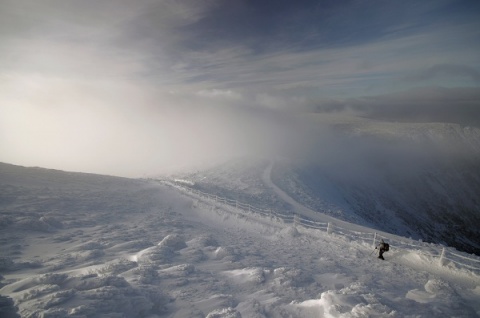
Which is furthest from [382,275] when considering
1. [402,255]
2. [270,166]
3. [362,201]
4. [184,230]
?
[362,201]

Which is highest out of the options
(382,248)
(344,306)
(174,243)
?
(382,248)

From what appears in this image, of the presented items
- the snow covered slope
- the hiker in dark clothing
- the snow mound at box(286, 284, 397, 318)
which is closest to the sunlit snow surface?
the snow mound at box(286, 284, 397, 318)

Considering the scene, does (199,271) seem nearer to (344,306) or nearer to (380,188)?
(344,306)

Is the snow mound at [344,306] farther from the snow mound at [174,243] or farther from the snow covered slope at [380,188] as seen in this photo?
the snow covered slope at [380,188]

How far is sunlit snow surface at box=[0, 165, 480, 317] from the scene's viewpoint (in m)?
9.04

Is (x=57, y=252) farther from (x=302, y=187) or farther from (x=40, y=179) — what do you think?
(x=302, y=187)

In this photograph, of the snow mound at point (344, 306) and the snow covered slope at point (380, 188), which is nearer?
the snow mound at point (344, 306)

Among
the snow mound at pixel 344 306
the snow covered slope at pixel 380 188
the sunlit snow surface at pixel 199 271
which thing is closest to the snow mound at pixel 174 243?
the sunlit snow surface at pixel 199 271

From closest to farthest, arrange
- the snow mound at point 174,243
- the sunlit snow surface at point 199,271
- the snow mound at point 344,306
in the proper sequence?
the snow mound at point 344,306
the sunlit snow surface at point 199,271
the snow mound at point 174,243

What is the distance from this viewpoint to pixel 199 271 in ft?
41.8

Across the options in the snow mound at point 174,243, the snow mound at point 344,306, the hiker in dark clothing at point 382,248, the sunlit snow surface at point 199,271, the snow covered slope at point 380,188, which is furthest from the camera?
the snow covered slope at point 380,188

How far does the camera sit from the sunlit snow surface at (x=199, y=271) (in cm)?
904

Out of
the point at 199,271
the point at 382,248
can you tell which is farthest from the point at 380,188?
the point at 199,271

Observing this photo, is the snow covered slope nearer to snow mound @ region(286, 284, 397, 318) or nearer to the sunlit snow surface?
the sunlit snow surface
